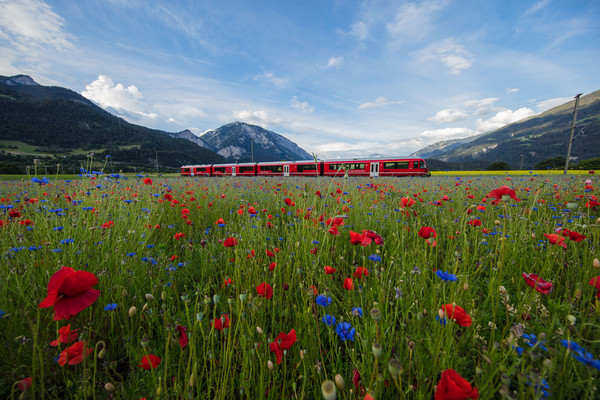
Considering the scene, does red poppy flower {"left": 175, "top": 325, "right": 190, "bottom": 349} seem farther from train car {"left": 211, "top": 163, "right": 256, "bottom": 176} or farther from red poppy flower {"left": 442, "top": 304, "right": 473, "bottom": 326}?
train car {"left": 211, "top": 163, "right": 256, "bottom": 176}

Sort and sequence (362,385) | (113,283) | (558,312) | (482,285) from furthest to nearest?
(482,285) < (113,283) < (558,312) < (362,385)

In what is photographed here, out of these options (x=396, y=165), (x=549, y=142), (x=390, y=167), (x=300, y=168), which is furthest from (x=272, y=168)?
(x=549, y=142)

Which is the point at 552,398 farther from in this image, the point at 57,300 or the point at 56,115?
the point at 56,115

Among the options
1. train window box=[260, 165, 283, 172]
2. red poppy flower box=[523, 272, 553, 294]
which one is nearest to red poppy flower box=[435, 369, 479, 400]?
red poppy flower box=[523, 272, 553, 294]

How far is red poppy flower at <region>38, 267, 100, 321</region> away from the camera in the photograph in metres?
0.67

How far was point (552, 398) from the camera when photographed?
2.57ft

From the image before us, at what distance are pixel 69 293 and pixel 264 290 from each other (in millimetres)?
694

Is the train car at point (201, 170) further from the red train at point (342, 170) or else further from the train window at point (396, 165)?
the train window at point (396, 165)

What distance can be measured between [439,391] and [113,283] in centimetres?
178

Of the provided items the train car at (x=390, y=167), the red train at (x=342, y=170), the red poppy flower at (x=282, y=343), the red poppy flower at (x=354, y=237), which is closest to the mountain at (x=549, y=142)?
the train car at (x=390, y=167)

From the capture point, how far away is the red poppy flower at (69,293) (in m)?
0.67

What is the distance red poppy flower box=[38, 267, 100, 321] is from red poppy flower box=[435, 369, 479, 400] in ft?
3.07

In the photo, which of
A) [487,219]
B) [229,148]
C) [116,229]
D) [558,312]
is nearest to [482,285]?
[558,312]

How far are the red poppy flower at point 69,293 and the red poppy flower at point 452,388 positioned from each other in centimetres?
94
